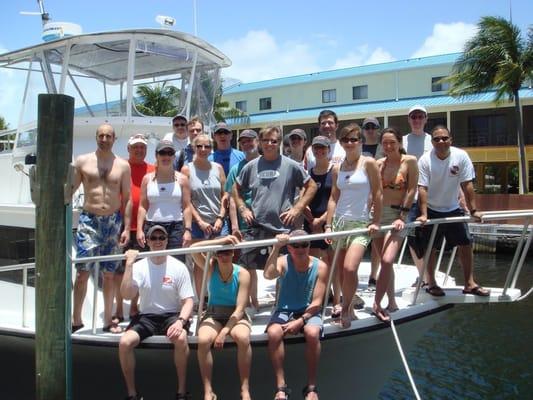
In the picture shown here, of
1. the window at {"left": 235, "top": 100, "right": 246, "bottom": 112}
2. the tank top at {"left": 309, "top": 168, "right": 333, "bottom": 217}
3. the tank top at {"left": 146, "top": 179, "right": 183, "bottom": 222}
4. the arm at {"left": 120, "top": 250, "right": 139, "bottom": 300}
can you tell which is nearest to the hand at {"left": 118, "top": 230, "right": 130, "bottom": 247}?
the tank top at {"left": 146, "top": 179, "right": 183, "bottom": 222}

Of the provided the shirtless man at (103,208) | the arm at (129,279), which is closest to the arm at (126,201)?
the shirtless man at (103,208)

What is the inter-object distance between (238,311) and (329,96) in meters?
31.0

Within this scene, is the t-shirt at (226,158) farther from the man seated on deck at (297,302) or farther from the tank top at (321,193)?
the man seated on deck at (297,302)

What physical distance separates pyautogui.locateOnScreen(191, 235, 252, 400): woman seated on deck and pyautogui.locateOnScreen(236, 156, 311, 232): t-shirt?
0.47 m

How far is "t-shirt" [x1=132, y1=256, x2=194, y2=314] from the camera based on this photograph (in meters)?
4.67

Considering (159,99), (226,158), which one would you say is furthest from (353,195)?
(159,99)

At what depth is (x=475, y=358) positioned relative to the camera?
9109 mm

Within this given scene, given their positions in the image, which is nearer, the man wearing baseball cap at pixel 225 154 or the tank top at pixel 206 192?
the tank top at pixel 206 192

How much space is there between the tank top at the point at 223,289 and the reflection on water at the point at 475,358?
4.10 metres

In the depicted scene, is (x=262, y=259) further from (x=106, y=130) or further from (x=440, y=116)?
(x=440, y=116)

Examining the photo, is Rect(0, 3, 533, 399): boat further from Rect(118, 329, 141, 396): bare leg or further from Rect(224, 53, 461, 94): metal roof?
Rect(224, 53, 461, 94): metal roof

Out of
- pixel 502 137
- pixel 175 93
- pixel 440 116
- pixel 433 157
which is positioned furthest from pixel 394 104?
pixel 433 157

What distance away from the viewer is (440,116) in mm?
28719

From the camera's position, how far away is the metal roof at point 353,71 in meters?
31.5
